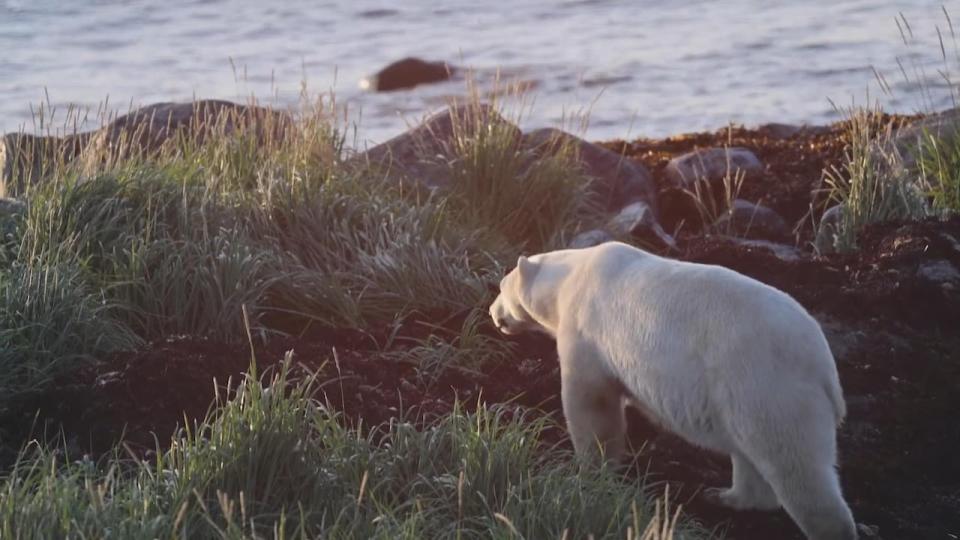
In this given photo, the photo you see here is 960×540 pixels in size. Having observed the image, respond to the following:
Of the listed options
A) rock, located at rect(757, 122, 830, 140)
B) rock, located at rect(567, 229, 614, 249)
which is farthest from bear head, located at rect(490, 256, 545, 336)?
rock, located at rect(757, 122, 830, 140)

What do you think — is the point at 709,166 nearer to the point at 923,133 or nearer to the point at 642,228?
the point at 642,228

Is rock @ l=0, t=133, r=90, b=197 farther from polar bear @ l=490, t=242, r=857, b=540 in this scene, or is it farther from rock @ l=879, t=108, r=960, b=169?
rock @ l=879, t=108, r=960, b=169

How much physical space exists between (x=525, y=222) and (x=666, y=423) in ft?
14.4

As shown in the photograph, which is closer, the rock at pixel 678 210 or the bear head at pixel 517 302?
the bear head at pixel 517 302

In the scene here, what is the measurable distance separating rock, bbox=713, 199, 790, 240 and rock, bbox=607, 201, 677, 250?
1.79ft

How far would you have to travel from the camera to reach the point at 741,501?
18.6 feet

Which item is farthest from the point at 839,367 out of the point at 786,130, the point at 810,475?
the point at 786,130

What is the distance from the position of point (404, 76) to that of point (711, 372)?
49.9 feet

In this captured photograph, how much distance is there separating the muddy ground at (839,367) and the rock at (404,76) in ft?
39.6

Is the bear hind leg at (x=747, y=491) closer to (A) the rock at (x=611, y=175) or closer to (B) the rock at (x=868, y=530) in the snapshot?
(B) the rock at (x=868, y=530)

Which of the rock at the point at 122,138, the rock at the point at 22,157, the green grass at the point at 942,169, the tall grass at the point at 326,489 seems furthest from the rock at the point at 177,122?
Result: the tall grass at the point at 326,489

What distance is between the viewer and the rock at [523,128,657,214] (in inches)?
440

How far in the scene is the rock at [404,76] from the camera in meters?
19.8

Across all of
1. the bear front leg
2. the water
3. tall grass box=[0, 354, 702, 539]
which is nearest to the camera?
tall grass box=[0, 354, 702, 539]
